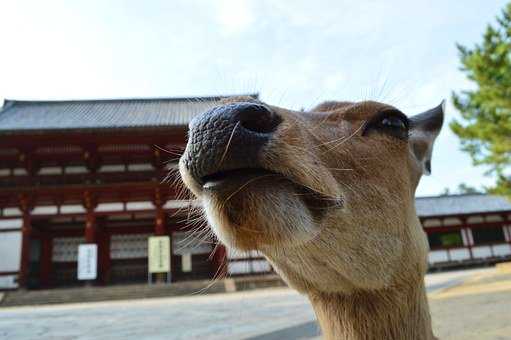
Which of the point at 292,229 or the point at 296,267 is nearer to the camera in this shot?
the point at 292,229

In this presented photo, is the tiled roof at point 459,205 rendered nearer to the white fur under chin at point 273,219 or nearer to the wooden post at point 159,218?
the wooden post at point 159,218

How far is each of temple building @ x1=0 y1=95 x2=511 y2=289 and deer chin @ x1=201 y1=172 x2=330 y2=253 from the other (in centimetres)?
1296

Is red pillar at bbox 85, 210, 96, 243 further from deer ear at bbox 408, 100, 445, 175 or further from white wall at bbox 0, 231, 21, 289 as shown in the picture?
deer ear at bbox 408, 100, 445, 175

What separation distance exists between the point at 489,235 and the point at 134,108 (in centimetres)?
2369

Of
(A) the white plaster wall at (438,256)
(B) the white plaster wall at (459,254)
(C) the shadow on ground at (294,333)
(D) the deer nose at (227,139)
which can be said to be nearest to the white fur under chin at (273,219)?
(D) the deer nose at (227,139)

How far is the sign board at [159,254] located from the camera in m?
16.1

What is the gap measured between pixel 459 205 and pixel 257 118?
96.1 ft

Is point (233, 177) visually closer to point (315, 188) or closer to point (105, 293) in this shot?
point (315, 188)

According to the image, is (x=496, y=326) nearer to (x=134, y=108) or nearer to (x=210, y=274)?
(x=210, y=274)

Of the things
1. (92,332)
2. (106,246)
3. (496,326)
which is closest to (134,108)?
(106,246)

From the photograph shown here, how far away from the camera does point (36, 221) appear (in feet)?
57.9

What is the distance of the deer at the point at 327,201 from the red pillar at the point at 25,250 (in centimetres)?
1709

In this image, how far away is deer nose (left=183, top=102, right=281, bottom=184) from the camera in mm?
1246

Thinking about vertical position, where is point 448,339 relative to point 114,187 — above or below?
below
